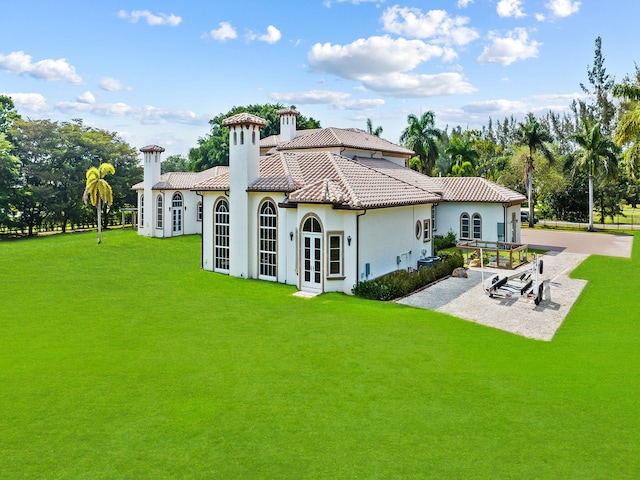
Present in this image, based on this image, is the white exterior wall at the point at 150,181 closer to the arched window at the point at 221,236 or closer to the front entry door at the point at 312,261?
the arched window at the point at 221,236

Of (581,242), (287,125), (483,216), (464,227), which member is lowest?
(581,242)

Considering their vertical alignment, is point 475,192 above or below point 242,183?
above

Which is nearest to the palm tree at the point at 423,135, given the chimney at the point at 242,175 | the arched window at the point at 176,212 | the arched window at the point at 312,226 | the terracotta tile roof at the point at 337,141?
Answer: the terracotta tile roof at the point at 337,141

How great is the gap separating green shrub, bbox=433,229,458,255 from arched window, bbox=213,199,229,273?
1426 centimetres

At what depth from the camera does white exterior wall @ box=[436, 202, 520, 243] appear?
30.0 m

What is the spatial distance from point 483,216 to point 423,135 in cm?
2118

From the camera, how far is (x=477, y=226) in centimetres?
3078

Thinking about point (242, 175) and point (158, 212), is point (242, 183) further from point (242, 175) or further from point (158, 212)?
point (158, 212)

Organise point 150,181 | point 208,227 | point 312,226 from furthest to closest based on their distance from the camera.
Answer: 1. point 150,181
2. point 208,227
3. point 312,226

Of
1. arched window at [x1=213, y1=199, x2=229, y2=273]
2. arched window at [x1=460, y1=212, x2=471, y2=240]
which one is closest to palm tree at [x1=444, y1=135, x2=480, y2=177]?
arched window at [x1=460, y1=212, x2=471, y2=240]

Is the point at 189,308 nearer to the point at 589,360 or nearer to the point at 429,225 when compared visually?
the point at 589,360

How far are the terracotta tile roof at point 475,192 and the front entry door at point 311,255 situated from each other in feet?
54.1

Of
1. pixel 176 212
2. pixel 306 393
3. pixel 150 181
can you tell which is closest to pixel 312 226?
pixel 306 393

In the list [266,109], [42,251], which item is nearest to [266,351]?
[42,251]
